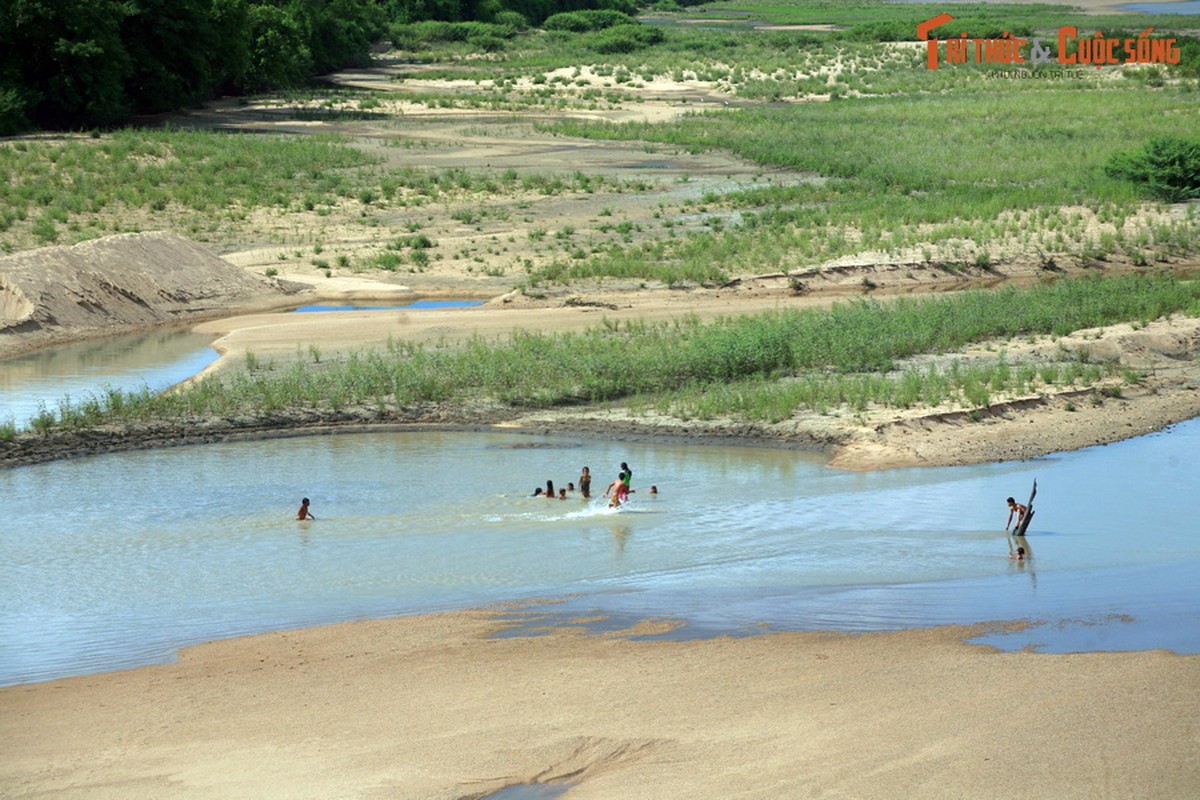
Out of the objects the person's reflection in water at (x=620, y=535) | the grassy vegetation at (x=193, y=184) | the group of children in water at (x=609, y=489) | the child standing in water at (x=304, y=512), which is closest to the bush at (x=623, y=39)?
the grassy vegetation at (x=193, y=184)

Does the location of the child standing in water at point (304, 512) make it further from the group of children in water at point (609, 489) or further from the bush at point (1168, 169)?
the bush at point (1168, 169)

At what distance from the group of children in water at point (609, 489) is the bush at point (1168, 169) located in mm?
30365

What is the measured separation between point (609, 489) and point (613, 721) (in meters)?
7.89

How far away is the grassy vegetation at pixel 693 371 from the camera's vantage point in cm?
2592

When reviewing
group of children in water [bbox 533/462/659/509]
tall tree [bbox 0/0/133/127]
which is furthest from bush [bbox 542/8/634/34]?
group of children in water [bbox 533/462/659/509]

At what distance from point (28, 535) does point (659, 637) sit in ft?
30.4

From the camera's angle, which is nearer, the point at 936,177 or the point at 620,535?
the point at 620,535

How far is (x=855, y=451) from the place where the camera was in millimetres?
23281

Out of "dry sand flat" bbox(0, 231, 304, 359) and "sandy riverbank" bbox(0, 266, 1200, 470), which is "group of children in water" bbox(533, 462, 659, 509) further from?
"dry sand flat" bbox(0, 231, 304, 359)

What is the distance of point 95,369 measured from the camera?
31281 millimetres

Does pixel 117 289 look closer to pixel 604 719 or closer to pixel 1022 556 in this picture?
pixel 1022 556

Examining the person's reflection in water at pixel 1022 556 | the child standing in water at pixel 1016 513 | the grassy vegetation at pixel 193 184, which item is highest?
the grassy vegetation at pixel 193 184

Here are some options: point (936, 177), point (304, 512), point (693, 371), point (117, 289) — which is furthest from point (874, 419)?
point (936, 177)

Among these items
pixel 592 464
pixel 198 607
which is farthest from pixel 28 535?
pixel 592 464
